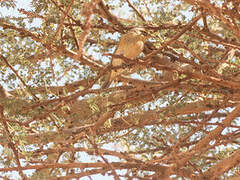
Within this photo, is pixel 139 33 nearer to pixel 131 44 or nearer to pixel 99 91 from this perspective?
pixel 131 44

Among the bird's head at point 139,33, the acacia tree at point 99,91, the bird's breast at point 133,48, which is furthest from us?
the bird's breast at point 133,48

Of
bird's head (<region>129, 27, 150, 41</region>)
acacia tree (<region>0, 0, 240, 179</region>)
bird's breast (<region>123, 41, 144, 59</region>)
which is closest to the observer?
acacia tree (<region>0, 0, 240, 179</region>)

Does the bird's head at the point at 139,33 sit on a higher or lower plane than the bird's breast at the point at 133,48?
higher

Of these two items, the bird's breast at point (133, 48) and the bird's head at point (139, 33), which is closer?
the bird's head at point (139, 33)

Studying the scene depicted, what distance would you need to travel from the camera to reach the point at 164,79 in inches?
158

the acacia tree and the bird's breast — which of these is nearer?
the acacia tree

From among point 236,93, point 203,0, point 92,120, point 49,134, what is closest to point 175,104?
point 236,93

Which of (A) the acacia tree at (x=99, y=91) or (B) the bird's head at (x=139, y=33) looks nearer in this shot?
(A) the acacia tree at (x=99, y=91)

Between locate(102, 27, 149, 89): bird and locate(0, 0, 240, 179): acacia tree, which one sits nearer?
locate(0, 0, 240, 179): acacia tree

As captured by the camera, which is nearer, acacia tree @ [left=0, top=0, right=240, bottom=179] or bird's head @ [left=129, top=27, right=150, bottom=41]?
acacia tree @ [left=0, top=0, right=240, bottom=179]

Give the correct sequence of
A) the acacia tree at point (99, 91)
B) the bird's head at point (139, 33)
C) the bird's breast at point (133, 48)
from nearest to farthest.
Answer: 1. the acacia tree at point (99, 91)
2. the bird's head at point (139, 33)
3. the bird's breast at point (133, 48)

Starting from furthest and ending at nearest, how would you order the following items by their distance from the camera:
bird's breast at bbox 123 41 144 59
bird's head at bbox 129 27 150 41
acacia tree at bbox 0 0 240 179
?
1. bird's breast at bbox 123 41 144 59
2. bird's head at bbox 129 27 150 41
3. acacia tree at bbox 0 0 240 179

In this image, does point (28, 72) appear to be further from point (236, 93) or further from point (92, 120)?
point (236, 93)

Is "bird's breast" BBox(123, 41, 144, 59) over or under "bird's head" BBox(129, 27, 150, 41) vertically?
under
